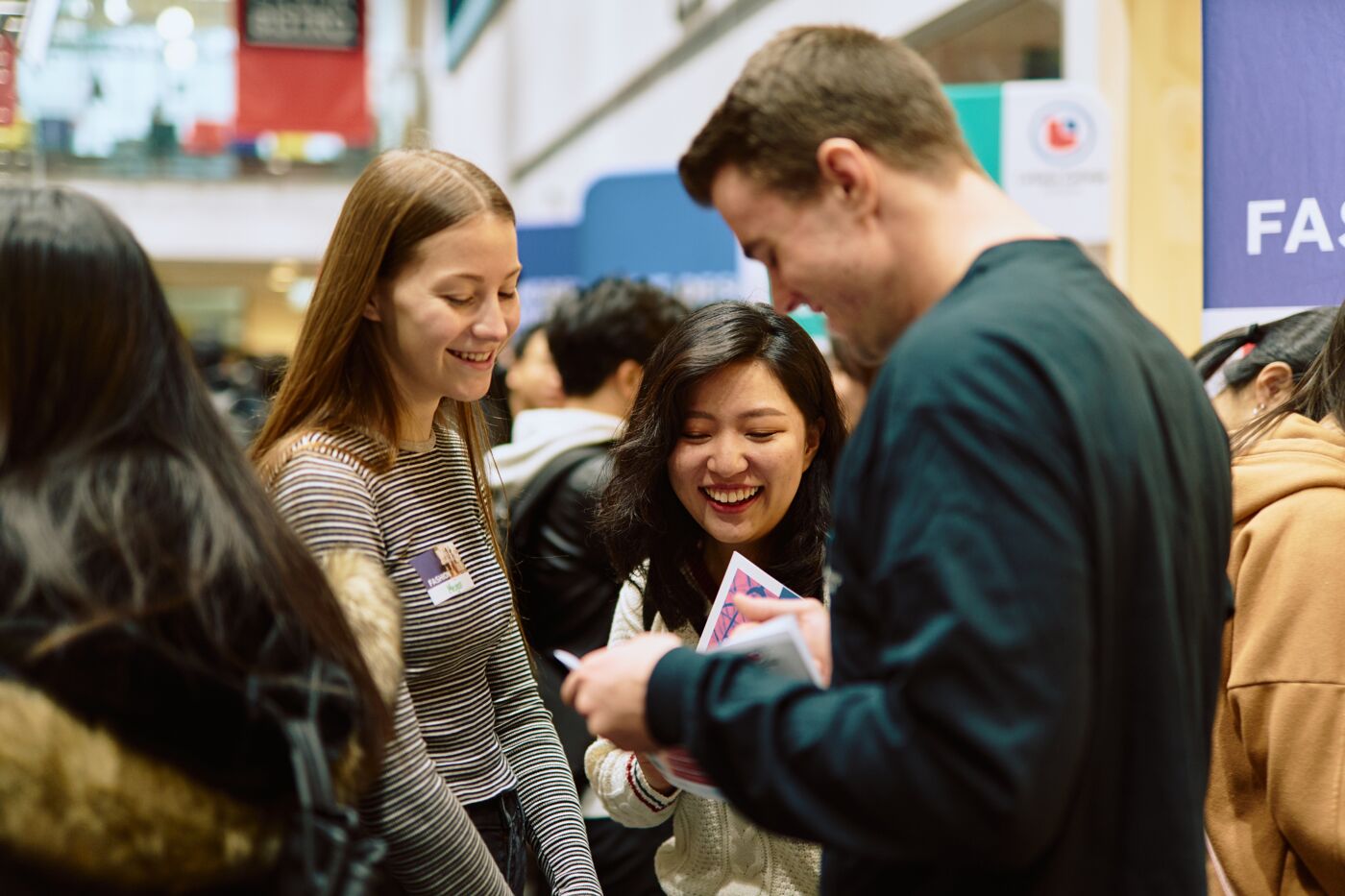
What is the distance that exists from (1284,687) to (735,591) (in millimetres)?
849

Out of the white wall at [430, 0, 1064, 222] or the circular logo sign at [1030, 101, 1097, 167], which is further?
the white wall at [430, 0, 1064, 222]

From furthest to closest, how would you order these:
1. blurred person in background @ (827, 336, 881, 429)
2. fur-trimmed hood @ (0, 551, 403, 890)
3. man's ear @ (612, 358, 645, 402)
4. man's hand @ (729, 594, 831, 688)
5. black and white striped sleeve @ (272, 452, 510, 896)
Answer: man's ear @ (612, 358, 645, 402) < blurred person in background @ (827, 336, 881, 429) < black and white striped sleeve @ (272, 452, 510, 896) < man's hand @ (729, 594, 831, 688) < fur-trimmed hood @ (0, 551, 403, 890)

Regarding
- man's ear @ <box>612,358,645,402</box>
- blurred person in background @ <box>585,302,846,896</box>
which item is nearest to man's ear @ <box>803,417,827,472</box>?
blurred person in background @ <box>585,302,846,896</box>

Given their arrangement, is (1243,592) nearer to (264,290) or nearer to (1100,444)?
(1100,444)

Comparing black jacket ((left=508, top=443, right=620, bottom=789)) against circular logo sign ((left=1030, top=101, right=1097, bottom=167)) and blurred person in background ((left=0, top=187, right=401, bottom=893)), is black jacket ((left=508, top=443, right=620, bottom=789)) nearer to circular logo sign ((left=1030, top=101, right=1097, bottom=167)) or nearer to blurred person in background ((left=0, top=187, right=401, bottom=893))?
blurred person in background ((left=0, top=187, right=401, bottom=893))

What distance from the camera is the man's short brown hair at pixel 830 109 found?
138cm

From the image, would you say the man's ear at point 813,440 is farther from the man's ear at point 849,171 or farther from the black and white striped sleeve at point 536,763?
the man's ear at point 849,171

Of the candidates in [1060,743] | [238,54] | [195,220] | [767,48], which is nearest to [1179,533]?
[1060,743]

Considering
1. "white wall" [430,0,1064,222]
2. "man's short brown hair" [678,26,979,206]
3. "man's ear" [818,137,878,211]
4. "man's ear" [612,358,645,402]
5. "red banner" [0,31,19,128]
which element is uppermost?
"white wall" [430,0,1064,222]

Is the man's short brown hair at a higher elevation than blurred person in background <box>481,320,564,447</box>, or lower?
higher

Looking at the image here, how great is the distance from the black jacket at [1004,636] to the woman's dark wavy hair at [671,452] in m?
1.00

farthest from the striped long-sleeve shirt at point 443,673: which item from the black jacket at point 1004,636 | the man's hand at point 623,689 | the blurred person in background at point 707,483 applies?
the black jacket at point 1004,636

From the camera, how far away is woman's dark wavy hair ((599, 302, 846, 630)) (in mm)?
2373

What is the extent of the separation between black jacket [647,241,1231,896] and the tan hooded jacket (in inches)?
28.8
